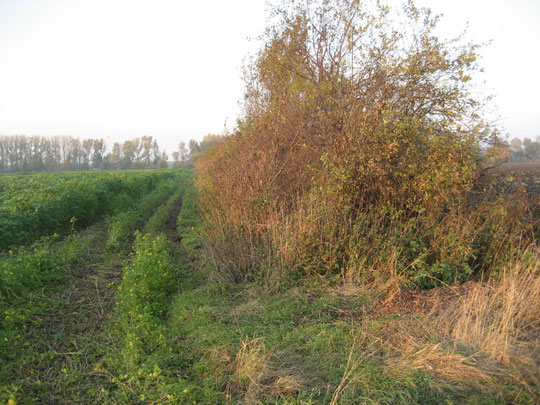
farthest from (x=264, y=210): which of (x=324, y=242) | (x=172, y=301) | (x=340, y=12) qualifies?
(x=340, y=12)

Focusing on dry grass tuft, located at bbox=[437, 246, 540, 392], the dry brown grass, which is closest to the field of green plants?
the dry brown grass

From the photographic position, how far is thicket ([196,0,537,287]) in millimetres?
5441

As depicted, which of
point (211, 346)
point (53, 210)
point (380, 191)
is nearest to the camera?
point (211, 346)

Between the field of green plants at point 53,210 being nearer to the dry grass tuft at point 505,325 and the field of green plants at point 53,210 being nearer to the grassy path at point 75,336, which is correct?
the grassy path at point 75,336

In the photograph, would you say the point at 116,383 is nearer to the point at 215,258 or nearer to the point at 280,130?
the point at 215,258

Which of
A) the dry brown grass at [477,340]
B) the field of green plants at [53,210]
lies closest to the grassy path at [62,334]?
the field of green plants at [53,210]

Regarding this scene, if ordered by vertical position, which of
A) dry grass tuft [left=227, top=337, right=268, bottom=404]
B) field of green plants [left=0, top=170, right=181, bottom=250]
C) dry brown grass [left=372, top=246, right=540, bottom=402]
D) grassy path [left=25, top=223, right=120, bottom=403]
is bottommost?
grassy path [left=25, top=223, right=120, bottom=403]

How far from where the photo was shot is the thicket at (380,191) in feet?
17.9

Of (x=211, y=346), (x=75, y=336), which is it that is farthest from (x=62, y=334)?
(x=211, y=346)

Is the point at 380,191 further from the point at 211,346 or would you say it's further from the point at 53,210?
the point at 53,210

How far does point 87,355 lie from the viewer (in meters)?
3.98

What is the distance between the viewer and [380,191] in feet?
20.3

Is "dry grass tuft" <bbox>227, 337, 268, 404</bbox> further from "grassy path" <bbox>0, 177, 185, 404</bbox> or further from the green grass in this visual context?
"grassy path" <bbox>0, 177, 185, 404</bbox>

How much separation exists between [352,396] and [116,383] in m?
2.36
